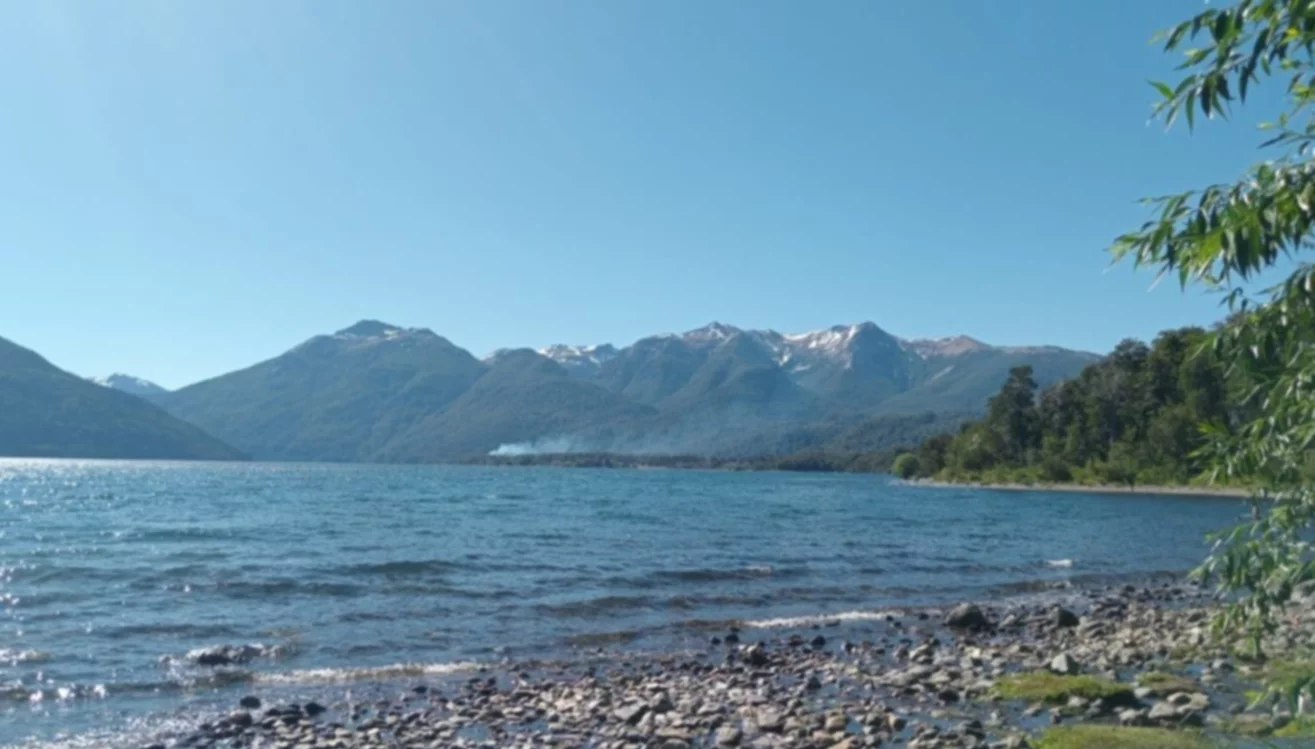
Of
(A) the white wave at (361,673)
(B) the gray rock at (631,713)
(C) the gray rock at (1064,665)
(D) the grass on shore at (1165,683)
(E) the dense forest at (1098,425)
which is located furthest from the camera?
(E) the dense forest at (1098,425)

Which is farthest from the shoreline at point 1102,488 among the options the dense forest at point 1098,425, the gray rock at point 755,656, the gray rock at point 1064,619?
the gray rock at point 755,656

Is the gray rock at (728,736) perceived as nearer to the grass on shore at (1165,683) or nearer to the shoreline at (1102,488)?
the grass on shore at (1165,683)

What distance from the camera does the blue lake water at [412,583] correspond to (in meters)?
20.6

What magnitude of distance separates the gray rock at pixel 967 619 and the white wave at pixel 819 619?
231 cm

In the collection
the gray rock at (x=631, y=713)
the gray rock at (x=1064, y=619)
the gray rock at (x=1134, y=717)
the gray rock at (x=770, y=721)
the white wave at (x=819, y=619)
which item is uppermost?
the gray rock at (x=1134, y=717)

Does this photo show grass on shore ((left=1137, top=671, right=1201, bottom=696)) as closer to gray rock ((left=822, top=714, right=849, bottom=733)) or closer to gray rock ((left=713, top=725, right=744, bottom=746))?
gray rock ((left=822, top=714, right=849, bottom=733))

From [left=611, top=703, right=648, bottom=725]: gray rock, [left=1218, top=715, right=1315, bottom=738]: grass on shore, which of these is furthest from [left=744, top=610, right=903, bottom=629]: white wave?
[left=1218, top=715, right=1315, bottom=738]: grass on shore

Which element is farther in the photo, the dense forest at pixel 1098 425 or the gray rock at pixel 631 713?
the dense forest at pixel 1098 425

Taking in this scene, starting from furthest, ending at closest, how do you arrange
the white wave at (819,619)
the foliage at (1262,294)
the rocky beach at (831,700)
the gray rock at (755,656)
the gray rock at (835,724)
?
the white wave at (819,619) → the gray rock at (755,656) → the gray rock at (835,724) → the rocky beach at (831,700) → the foliage at (1262,294)

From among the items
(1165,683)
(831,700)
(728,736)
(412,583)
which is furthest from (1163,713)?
(412,583)

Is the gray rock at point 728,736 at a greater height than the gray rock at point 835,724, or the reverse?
the gray rock at point 835,724

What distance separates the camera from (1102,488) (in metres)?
140

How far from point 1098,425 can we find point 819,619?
14314 centimetres

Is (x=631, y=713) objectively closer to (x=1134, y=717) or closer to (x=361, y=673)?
(x=361, y=673)
